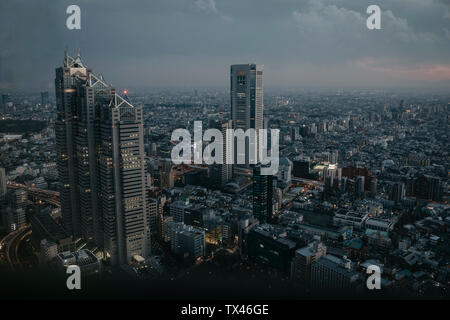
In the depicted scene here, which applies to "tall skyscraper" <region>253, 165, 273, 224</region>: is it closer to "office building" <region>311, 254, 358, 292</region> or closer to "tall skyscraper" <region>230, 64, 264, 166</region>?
"office building" <region>311, 254, 358, 292</region>

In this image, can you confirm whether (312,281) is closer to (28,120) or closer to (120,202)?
(120,202)

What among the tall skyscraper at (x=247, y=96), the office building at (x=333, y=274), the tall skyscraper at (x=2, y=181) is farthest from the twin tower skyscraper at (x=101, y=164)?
the tall skyscraper at (x=247, y=96)

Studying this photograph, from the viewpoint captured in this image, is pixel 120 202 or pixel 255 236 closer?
pixel 120 202

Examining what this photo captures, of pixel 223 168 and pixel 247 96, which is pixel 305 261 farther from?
pixel 247 96

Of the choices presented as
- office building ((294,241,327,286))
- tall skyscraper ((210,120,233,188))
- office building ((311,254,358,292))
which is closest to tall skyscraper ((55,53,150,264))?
office building ((294,241,327,286))

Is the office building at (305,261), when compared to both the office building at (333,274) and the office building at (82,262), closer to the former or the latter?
the office building at (333,274)

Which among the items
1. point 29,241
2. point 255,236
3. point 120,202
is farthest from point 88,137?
point 255,236
